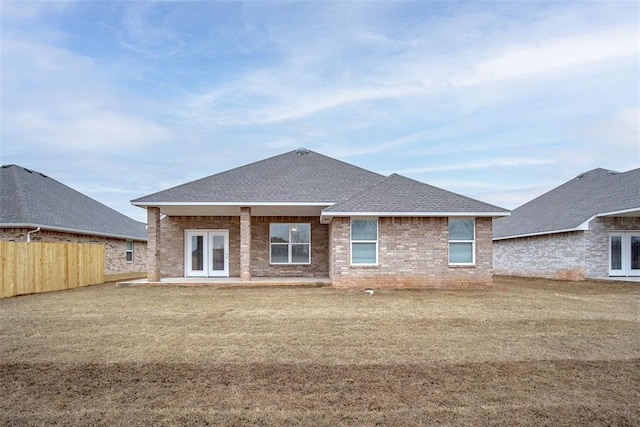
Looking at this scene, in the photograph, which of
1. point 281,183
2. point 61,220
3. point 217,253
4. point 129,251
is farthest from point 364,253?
point 129,251

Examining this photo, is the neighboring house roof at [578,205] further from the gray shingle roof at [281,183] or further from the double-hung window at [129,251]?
the double-hung window at [129,251]

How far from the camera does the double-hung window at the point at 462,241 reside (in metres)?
15.5

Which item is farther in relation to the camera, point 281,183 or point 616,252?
point 616,252

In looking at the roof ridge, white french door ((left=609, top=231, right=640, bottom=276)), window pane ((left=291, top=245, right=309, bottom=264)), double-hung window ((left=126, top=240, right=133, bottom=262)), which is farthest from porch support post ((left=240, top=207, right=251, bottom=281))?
white french door ((left=609, top=231, right=640, bottom=276))

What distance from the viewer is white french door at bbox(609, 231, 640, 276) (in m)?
20.2

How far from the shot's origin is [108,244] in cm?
2559

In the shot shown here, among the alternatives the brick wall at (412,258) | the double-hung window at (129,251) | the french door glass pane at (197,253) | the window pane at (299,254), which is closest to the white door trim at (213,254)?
the french door glass pane at (197,253)

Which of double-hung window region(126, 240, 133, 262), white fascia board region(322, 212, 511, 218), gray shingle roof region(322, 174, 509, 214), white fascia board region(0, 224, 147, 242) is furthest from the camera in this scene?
double-hung window region(126, 240, 133, 262)

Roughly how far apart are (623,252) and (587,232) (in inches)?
87.6

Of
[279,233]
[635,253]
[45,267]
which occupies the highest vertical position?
[279,233]

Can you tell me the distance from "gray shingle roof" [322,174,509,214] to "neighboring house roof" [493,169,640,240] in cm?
767

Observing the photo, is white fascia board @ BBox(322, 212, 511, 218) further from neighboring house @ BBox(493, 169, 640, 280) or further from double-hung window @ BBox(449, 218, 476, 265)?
neighboring house @ BBox(493, 169, 640, 280)

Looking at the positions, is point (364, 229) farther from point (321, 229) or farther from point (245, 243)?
point (245, 243)

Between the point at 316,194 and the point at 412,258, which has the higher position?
the point at 316,194
